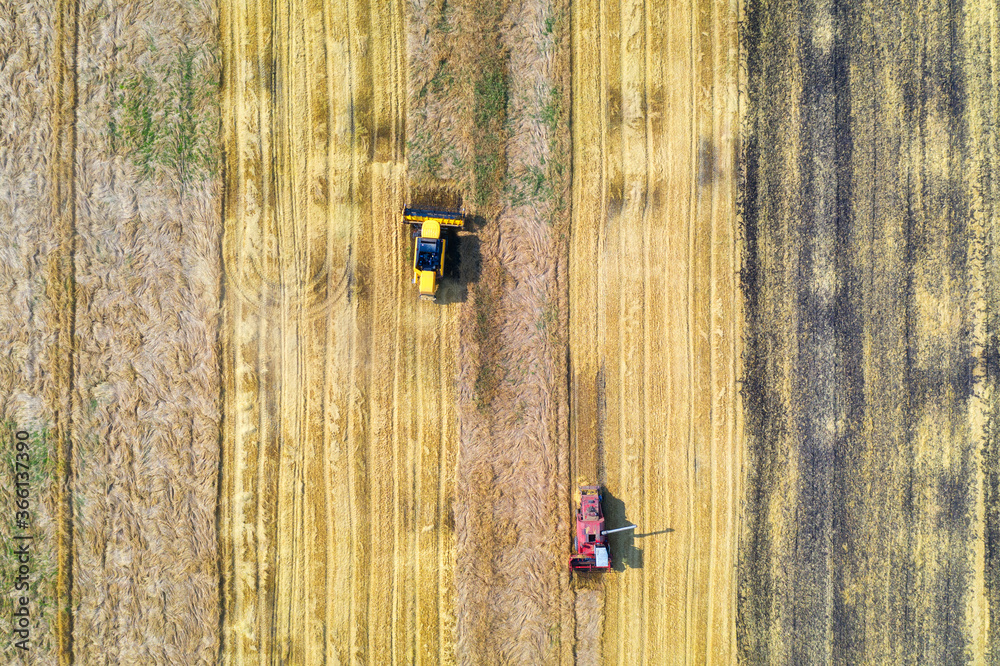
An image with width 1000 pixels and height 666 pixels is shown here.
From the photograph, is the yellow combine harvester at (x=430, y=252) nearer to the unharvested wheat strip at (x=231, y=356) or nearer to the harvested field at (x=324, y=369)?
the harvested field at (x=324, y=369)

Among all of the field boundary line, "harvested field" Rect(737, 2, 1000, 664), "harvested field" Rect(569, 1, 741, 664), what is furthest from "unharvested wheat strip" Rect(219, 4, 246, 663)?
"harvested field" Rect(737, 2, 1000, 664)

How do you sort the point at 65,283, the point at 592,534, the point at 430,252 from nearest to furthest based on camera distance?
the point at 430,252, the point at 592,534, the point at 65,283

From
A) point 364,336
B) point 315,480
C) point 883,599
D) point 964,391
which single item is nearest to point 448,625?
point 315,480

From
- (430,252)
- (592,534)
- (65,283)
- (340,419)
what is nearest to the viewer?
(430,252)

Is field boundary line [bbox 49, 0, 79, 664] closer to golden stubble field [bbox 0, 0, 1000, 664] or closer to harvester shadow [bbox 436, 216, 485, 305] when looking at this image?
golden stubble field [bbox 0, 0, 1000, 664]

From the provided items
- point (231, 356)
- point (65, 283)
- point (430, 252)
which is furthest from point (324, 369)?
point (65, 283)

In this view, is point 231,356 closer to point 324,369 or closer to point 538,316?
point 324,369

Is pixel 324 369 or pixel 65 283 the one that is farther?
pixel 324 369
